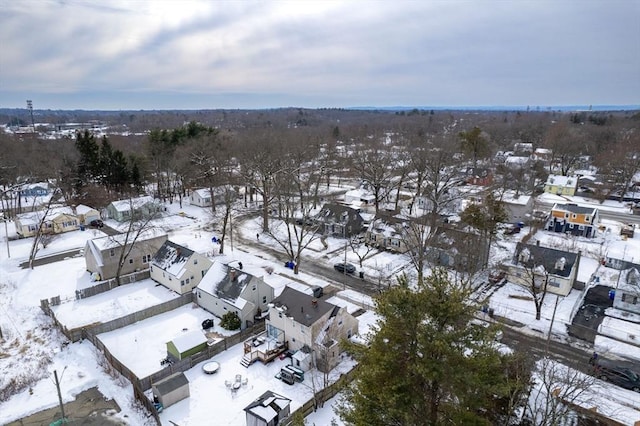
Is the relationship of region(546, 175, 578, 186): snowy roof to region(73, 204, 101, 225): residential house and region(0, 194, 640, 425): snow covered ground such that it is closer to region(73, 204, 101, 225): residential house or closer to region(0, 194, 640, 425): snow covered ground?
region(0, 194, 640, 425): snow covered ground

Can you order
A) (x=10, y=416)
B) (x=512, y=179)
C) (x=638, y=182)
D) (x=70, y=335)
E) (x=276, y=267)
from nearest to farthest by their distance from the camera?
(x=10, y=416) < (x=70, y=335) < (x=276, y=267) < (x=512, y=179) < (x=638, y=182)

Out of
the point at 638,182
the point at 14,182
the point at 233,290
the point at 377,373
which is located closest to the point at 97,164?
the point at 14,182

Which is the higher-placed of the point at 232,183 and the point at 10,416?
the point at 232,183

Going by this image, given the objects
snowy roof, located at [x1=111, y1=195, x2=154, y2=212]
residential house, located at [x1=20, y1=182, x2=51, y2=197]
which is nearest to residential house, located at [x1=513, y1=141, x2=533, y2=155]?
snowy roof, located at [x1=111, y1=195, x2=154, y2=212]

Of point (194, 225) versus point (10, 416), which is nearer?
point (10, 416)

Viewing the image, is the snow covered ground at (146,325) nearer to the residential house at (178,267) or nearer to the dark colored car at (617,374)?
the dark colored car at (617,374)

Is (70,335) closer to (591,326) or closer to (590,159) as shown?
(591,326)

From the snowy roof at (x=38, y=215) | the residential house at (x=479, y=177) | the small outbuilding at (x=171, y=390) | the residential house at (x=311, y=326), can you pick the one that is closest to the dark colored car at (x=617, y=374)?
the residential house at (x=311, y=326)
